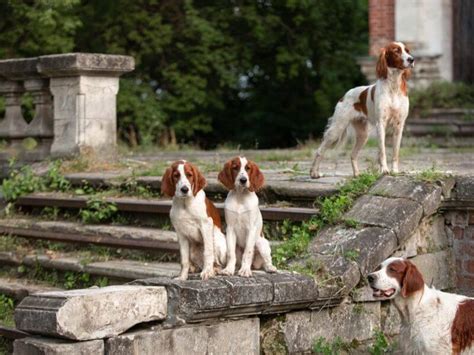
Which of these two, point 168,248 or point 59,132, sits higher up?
point 59,132

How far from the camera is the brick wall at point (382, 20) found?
1703 centimetres

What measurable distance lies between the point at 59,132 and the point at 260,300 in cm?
528

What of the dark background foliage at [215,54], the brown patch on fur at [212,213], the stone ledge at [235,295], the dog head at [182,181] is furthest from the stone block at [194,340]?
the dark background foliage at [215,54]

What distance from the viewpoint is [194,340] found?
6.57 metres

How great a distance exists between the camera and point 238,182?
256 inches

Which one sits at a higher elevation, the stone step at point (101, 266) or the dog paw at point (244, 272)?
the dog paw at point (244, 272)

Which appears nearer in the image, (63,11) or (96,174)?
(96,174)

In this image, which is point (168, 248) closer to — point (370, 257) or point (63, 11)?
point (370, 257)

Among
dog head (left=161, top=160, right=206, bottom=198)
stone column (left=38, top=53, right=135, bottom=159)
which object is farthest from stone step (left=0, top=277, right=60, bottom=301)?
dog head (left=161, top=160, right=206, bottom=198)

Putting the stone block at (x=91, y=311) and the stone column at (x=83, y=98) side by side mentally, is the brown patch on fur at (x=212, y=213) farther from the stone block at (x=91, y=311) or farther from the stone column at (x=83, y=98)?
the stone column at (x=83, y=98)

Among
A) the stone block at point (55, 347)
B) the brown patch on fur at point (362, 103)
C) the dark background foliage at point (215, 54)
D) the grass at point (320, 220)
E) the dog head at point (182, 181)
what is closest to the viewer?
the stone block at point (55, 347)

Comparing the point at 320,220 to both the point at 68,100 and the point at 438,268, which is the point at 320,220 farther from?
the point at 68,100

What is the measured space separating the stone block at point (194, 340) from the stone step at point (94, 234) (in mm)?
1124

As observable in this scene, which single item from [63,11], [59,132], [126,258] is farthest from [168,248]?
[63,11]
